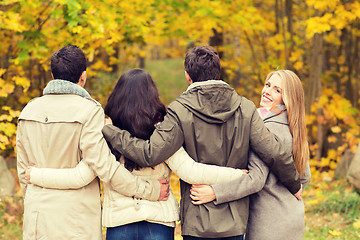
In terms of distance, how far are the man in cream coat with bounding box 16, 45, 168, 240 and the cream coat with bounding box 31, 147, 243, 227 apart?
56 mm

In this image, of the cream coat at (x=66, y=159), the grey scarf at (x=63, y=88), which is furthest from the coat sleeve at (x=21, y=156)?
the grey scarf at (x=63, y=88)

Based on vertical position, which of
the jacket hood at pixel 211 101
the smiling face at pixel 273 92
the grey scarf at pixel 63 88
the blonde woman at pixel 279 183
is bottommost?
the blonde woman at pixel 279 183

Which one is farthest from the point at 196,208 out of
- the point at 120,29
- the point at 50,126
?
the point at 120,29

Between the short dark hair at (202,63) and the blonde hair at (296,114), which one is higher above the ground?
the short dark hair at (202,63)

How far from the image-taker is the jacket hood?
2.43 metres

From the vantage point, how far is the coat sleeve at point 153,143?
239 cm

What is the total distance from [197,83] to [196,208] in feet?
2.52

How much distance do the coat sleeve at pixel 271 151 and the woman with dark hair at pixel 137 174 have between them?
0.19m

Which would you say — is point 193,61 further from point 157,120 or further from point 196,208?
point 196,208

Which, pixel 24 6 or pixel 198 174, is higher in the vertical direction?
pixel 24 6

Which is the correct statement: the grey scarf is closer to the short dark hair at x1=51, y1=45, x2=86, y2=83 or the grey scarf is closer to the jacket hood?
the short dark hair at x1=51, y1=45, x2=86, y2=83

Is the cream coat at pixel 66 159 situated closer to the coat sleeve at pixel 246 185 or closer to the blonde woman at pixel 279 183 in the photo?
the coat sleeve at pixel 246 185

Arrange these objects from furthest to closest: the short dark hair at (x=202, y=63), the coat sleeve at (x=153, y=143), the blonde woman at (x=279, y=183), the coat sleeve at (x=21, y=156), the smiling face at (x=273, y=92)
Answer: the smiling face at (x=273, y=92), the blonde woman at (x=279, y=183), the coat sleeve at (x=21, y=156), the short dark hair at (x=202, y=63), the coat sleeve at (x=153, y=143)

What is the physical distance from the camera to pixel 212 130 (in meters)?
2.45
